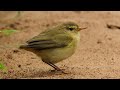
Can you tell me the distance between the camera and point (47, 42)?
393 inches

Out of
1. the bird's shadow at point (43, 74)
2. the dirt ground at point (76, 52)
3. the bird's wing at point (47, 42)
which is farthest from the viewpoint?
the bird's wing at point (47, 42)

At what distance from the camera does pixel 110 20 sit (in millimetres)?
14312

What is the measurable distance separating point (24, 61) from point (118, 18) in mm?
4405

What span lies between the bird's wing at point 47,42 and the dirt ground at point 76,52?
49 centimetres

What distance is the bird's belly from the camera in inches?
389

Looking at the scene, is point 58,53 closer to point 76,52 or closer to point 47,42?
point 47,42

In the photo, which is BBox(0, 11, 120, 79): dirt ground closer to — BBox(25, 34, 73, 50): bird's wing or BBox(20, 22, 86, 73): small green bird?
BBox(20, 22, 86, 73): small green bird

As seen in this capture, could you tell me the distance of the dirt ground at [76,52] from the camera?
9.82 metres

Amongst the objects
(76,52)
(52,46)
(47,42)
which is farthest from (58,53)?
(76,52)

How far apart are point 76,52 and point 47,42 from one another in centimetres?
188

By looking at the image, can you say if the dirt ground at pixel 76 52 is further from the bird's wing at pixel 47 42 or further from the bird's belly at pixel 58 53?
the bird's wing at pixel 47 42

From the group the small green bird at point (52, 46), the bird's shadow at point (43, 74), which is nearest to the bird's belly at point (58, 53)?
the small green bird at point (52, 46)
